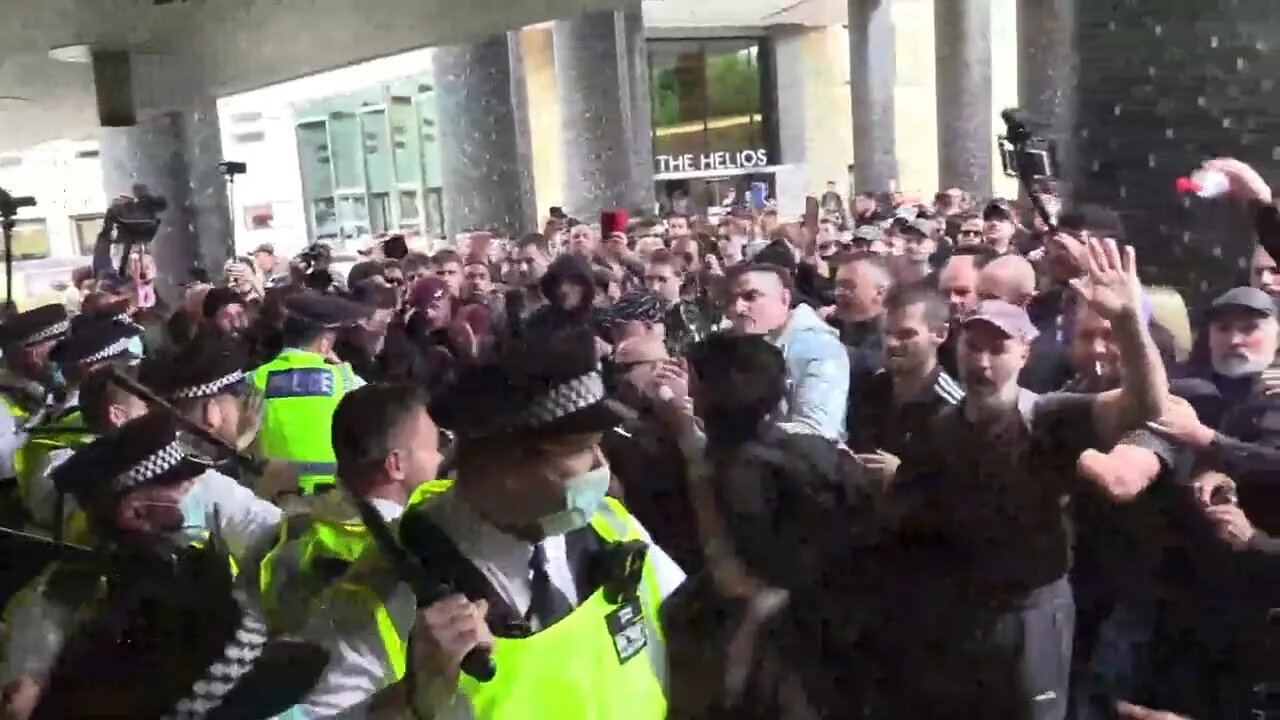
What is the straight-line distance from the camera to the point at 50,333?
93.7 inches

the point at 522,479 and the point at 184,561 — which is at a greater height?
the point at 522,479

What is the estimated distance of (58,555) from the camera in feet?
4.79

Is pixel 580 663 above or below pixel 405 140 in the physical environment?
below

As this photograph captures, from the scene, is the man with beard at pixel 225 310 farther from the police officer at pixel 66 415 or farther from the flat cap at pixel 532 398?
the flat cap at pixel 532 398

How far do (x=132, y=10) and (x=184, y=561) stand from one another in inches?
97.7

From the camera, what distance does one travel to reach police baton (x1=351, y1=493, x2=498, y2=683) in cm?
99

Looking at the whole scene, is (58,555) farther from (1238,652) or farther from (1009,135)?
(1009,135)

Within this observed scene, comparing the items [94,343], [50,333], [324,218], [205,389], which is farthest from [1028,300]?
[324,218]

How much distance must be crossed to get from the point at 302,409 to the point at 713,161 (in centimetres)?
1167

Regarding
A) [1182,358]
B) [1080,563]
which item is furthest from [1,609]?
[1182,358]

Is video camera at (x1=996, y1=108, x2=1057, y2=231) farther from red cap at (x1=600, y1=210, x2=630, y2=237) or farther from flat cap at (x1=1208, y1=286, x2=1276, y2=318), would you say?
red cap at (x1=600, y1=210, x2=630, y2=237)

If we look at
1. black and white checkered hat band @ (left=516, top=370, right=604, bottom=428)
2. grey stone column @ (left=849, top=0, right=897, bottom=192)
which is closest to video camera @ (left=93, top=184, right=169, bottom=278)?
black and white checkered hat band @ (left=516, top=370, right=604, bottom=428)

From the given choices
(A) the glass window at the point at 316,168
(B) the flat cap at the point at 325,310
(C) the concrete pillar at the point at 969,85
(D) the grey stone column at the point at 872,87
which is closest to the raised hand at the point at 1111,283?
(B) the flat cap at the point at 325,310

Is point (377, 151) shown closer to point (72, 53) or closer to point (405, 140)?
point (405, 140)
